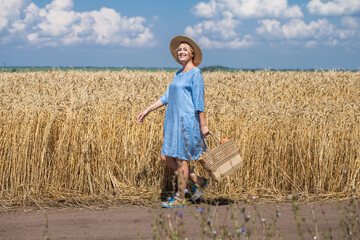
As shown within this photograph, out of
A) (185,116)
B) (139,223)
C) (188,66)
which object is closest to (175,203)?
(139,223)

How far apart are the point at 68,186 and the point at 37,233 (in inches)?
53.5

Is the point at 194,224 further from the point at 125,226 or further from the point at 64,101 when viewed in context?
the point at 64,101

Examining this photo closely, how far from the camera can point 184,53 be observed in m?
4.62

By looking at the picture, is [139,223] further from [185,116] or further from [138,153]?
[138,153]

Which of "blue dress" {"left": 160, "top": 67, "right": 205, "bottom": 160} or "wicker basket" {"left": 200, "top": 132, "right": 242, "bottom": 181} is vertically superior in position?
"blue dress" {"left": 160, "top": 67, "right": 205, "bottom": 160}

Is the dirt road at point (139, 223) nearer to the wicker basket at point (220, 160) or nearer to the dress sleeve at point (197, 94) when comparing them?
the wicker basket at point (220, 160)

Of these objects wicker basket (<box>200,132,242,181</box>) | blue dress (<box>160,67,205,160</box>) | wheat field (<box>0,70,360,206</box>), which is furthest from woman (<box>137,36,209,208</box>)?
wheat field (<box>0,70,360,206</box>)

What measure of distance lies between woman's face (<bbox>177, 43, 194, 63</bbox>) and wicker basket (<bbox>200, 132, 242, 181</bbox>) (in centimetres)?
96

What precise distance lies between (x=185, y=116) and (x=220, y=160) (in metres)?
0.61

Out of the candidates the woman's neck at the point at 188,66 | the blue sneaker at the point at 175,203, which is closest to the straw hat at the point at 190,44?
the woman's neck at the point at 188,66

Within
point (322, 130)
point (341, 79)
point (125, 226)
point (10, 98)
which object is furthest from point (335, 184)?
point (341, 79)

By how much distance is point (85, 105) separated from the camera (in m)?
5.54

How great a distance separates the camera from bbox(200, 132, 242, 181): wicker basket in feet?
14.3

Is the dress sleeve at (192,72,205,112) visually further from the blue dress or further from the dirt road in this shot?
the dirt road
